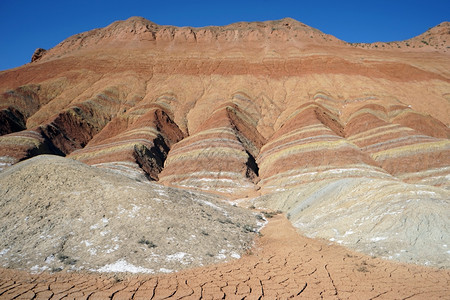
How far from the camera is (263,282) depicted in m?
8.42

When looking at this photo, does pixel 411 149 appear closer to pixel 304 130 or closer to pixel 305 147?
pixel 305 147

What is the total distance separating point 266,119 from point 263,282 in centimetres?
3883

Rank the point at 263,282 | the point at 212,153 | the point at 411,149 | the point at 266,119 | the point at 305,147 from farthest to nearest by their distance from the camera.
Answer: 1. the point at 266,119
2. the point at 212,153
3. the point at 305,147
4. the point at 411,149
5. the point at 263,282

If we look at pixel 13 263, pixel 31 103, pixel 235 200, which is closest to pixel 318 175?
pixel 235 200

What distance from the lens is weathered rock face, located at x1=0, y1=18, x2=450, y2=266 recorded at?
15.4 m

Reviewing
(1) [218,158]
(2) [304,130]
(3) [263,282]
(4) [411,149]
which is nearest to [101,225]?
(3) [263,282]

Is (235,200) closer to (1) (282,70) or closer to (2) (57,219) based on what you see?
(2) (57,219)

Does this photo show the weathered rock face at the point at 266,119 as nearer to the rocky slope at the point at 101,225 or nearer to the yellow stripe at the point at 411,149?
the yellow stripe at the point at 411,149

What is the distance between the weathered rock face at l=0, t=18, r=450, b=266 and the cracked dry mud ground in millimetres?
1693

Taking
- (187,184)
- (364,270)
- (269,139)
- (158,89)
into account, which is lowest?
(364,270)

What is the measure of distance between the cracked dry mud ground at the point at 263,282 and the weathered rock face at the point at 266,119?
1693 mm

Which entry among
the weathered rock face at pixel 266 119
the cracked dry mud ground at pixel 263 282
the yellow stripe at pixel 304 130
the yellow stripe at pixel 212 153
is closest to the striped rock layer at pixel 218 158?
the yellow stripe at pixel 212 153

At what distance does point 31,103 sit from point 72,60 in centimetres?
1627

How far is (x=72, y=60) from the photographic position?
59625 millimetres
